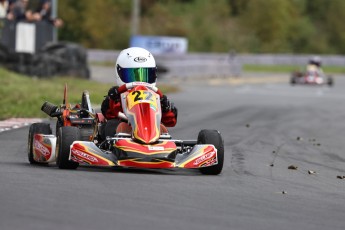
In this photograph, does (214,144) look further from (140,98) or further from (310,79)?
(310,79)

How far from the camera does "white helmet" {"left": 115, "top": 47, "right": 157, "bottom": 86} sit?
11922mm

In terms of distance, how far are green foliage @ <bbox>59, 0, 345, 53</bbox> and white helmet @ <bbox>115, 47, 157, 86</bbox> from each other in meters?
57.8

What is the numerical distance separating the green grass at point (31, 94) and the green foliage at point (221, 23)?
3905 cm

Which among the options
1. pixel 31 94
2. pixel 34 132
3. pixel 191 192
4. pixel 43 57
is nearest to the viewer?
pixel 191 192

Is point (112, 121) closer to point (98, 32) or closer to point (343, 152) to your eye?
point (343, 152)

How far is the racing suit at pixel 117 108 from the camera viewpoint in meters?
11.9

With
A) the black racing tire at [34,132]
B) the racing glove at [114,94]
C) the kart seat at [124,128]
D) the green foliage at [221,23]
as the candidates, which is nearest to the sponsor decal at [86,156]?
the kart seat at [124,128]

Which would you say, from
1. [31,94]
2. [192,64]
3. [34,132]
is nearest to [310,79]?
[192,64]

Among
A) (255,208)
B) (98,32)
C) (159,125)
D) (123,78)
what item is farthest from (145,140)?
(98,32)

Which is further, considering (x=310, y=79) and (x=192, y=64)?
(x=192, y=64)

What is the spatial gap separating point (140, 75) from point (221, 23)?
2858 inches

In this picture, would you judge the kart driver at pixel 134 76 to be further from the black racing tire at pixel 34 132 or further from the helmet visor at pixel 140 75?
the black racing tire at pixel 34 132

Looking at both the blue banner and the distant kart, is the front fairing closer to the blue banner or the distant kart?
the distant kart

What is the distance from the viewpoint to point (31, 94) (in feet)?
79.8
